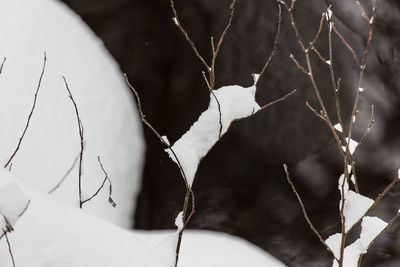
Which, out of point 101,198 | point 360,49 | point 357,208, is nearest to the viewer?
point 357,208

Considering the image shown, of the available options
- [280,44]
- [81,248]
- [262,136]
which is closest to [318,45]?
[280,44]

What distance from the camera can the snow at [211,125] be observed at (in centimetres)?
125

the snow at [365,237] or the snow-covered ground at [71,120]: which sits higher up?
the snow at [365,237]

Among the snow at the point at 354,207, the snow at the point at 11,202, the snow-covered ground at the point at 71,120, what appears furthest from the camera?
the snow-covered ground at the point at 71,120

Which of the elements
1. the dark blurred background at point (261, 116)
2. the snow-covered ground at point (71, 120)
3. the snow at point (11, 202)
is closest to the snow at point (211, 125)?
the snow at point (11, 202)

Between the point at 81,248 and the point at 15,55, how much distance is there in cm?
146

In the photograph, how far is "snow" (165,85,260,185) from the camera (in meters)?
1.25

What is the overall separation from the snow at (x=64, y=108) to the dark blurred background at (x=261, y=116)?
2.6 inches

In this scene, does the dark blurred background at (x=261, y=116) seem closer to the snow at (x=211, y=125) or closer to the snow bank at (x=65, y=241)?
the snow at (x=211, y=125)

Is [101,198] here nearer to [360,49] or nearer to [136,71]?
[136,71]

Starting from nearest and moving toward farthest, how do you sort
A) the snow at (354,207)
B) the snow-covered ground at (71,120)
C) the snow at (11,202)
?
the snow at (11,202) → the snow at (354,207) → the snow-covered ground at (71,120)

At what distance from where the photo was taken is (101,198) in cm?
233

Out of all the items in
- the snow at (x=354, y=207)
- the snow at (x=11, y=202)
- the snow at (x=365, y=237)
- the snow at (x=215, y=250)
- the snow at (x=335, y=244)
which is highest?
the snow at (x=11, y=202)

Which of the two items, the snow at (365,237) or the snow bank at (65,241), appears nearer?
the snow bank at (65,241)
